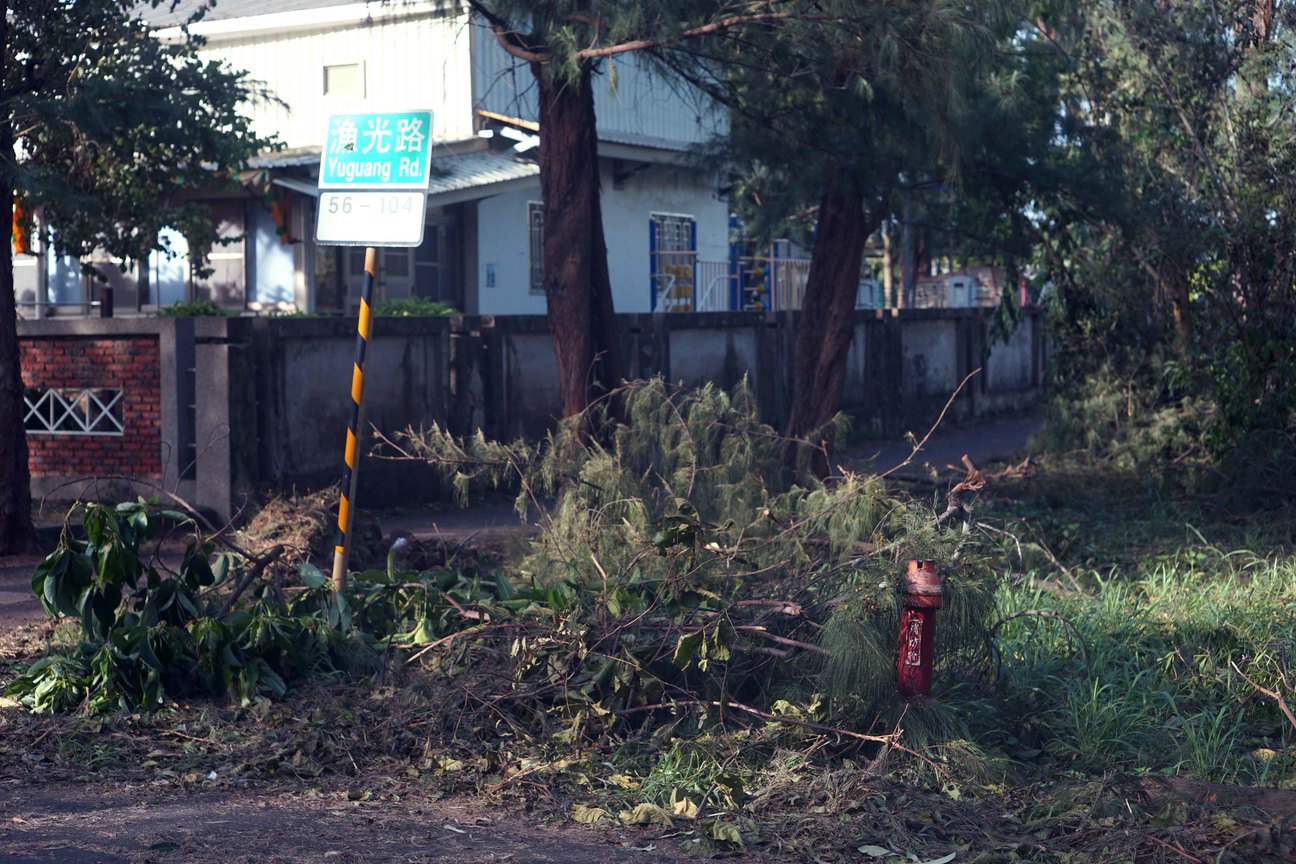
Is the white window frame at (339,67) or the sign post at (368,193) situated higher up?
the white window frame at (339,67)

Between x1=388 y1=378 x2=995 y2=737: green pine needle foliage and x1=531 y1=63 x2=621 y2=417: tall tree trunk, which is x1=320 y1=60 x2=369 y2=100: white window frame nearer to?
x1=531 y1=63 x2=621 y2=417: tall tree trunk

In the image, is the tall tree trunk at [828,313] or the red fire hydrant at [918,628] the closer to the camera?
the red fire hydrant at [918,628]

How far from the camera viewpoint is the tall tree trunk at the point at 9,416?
1025cm

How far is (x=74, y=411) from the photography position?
1216 cm

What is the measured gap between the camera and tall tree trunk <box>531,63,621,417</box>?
10.4 meters

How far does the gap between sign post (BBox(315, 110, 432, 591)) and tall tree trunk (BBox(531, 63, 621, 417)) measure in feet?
9.24

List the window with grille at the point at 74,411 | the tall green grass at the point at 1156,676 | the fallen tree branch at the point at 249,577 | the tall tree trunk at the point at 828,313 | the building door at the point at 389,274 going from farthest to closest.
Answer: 1. the building door at the point at 389,274
2. the tall tree trunk at the point at 828,313
3. the window with grille at the point at 74,411
4. the fallen tree branch at the point at 249,577
5. the tall green grass at the point at 1156,676

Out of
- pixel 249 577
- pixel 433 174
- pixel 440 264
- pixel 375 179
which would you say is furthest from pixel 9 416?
pixel 440 264

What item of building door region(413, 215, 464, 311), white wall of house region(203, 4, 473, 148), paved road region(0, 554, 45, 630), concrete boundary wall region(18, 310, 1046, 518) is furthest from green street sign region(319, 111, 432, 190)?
building door region(413, 215, 464, 311)

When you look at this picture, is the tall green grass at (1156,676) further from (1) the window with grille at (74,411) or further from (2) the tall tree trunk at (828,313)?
(1) the window with grille at (74,411)

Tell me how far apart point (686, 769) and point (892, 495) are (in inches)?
104

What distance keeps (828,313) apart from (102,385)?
6379 millimetres

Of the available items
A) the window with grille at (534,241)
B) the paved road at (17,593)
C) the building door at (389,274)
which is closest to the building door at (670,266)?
the window with grille at (534,241)

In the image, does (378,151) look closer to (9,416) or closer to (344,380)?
(9,416)
